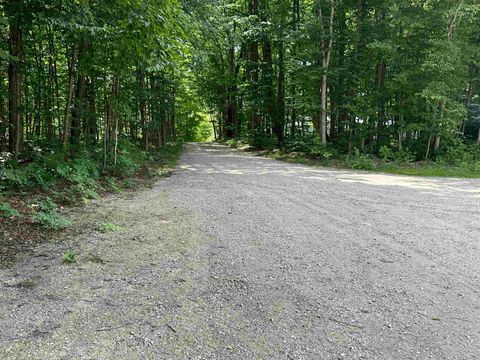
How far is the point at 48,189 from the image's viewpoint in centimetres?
637

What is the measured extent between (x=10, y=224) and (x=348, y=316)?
426 centimetres

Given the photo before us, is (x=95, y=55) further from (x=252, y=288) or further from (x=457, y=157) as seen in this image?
(x=457, y=157)

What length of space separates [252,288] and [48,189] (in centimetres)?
479

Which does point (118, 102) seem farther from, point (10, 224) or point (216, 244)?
point (216, 244)

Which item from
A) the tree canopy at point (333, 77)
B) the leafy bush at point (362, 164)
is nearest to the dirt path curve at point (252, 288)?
the tree canopy at point (333, 77)

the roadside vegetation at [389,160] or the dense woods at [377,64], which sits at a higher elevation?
the dense woods at [377,64]

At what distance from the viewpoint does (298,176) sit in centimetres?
1052

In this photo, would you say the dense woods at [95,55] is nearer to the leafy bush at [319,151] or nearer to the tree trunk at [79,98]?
the tree trunk at [79,98]

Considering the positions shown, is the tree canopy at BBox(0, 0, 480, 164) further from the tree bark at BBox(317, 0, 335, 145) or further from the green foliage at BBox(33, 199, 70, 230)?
the green foliage at BBox(33, 199, 70, 230)

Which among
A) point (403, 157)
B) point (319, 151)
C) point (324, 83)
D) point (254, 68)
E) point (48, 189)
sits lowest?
point (48, 189)

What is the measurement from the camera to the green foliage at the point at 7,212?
461cm

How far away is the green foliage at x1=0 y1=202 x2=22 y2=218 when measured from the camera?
4.61 metres

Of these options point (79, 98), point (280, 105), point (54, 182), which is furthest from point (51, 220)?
point (280, 105)

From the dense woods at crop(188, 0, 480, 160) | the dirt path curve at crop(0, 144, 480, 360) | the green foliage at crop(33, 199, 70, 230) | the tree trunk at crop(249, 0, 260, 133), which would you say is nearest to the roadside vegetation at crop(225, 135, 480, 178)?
the dense woods at crop(188, 0, 480, 160)
